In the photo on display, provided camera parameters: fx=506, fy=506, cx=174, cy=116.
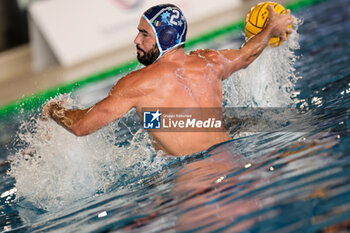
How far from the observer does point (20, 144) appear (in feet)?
19.9

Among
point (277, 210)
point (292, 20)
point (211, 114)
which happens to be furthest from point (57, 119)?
point (292, 20)

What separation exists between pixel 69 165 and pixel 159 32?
1294 millimetres

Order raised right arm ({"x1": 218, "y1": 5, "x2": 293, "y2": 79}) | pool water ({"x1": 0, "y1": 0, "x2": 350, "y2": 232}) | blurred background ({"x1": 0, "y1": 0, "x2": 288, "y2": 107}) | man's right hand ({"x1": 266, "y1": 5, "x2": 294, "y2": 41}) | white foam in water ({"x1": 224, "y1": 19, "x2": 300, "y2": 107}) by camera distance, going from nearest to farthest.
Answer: pool water ({"x1": 0, "y1": 0, "x2": 350, "y2": 232}) → raised right arm ({"x1": 218, "y1": 5, "x2": 293, "y2": 79}) → man's right hand ({"x1": 266, "y1": 5, "x2": 294, "y2": 41}) → white foam in water ({"x1": 224, "y1": 19, "x2": 300, "y2": 107}) → blurred background ({"x1": 0, "y1": 0, "x2": 288, "y2": 107})

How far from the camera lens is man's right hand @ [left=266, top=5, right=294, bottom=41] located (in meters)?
4.02

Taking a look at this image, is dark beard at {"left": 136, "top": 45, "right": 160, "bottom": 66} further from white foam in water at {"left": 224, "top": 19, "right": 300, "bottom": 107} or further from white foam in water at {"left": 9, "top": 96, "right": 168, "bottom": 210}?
white foam in water at {"left": 224, "top": 19, "right": 300, "bottom": 107}

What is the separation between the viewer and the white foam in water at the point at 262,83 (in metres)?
4.63

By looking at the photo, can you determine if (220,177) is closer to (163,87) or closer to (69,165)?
(163,87)

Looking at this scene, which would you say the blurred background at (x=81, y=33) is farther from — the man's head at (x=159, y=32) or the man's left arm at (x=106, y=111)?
the man's left arm at (x=106, y=111)

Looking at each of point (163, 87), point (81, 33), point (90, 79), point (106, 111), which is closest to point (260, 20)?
point (163, 87)

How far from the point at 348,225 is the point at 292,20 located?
241 centimetres

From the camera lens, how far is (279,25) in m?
4.02

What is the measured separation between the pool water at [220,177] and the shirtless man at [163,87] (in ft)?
0.50

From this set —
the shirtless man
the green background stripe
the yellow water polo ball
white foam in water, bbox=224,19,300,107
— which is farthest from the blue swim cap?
the green background stripe

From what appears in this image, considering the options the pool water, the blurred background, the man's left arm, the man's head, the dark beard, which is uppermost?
the blurred background
